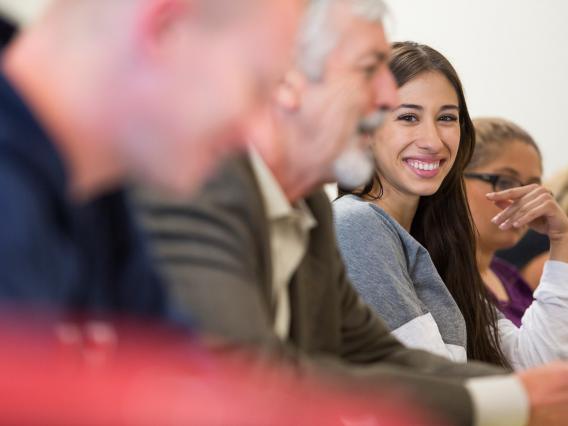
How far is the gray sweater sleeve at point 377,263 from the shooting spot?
113 cm

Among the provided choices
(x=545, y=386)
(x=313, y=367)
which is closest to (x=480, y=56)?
(x=545, y=386)

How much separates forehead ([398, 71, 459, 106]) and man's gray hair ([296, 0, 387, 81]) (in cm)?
67

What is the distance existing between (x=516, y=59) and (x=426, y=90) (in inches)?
56.2

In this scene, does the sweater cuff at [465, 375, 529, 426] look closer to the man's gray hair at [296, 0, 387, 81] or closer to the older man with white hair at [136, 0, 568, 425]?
the older man with white hair at [136, 0, 568, 425]

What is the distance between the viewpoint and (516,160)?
173 centimetres

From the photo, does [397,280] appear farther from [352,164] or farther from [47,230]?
[47,230]

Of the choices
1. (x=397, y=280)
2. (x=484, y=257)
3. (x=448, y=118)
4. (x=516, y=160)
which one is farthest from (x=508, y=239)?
(x=397, y=280)

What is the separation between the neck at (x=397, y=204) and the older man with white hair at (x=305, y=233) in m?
0.53

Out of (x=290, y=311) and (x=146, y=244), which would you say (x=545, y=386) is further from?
(x=146, y=244)

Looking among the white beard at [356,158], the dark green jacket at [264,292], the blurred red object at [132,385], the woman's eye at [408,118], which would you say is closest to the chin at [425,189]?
the woman's eye at [408,118]

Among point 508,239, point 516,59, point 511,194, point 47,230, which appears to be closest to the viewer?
point 47,230

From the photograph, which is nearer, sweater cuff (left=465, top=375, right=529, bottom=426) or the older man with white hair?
the older man with white hair

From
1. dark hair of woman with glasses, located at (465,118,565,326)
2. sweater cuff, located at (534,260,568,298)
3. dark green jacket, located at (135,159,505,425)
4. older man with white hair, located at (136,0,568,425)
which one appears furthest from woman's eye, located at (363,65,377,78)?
dark hair of woman with glasses, located at (465,118,565,326)

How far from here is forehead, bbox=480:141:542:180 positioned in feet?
5.63
